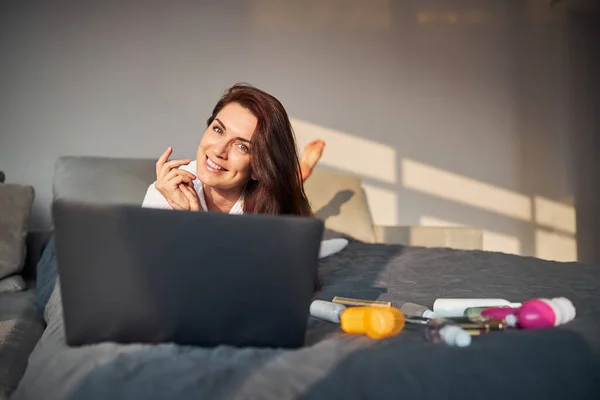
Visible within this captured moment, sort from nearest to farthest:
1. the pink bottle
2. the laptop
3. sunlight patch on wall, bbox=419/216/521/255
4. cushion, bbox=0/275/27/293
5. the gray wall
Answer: the laptop → the pink bottle → cushion, bbox=0/275/27/293 → the gray wall → sunlight patch on wall, bbox=419/216/521/255

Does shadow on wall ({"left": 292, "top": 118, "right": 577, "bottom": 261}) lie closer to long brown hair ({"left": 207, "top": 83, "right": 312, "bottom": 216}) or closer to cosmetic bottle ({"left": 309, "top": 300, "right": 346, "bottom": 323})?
long brown hair ({"left": 207, "top": 83, "right": 312, "bottom": 216})

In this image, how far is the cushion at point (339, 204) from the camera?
9.93ft

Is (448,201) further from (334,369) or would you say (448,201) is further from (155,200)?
(334,369)

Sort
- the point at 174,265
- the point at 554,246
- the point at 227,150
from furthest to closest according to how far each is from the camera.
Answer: the point at 554,246 < the point at 227,150 < the point at 174,265

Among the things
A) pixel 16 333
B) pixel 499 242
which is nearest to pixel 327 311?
pixel 16 333

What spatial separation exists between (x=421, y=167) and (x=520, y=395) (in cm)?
290

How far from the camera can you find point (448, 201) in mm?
3842

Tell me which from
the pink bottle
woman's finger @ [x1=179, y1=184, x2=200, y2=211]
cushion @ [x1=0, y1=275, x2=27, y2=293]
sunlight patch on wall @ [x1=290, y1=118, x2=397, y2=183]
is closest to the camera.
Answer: the pink bottle

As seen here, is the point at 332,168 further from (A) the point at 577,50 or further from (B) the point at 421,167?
(A) the point at 577,50

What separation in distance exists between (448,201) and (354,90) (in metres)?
0.87

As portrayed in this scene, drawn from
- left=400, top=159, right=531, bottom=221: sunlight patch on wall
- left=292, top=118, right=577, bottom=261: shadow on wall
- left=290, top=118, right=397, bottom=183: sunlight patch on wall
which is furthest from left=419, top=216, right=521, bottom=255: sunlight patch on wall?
A: left=290, top=118, right=397, bottom=183: sunlight patch on wall

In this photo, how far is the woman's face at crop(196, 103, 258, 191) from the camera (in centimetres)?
186

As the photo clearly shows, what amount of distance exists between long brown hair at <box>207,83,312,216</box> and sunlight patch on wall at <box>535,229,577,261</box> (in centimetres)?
250

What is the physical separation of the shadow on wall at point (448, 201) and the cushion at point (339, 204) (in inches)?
16.2
